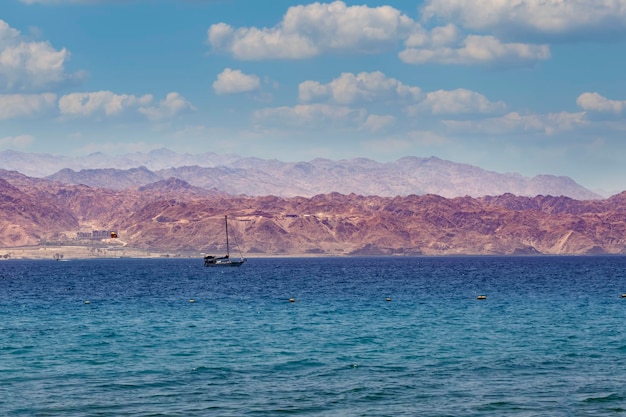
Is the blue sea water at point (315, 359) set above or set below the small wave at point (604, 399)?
above

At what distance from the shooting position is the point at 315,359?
5866 cm

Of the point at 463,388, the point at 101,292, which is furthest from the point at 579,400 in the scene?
the point at 101,292

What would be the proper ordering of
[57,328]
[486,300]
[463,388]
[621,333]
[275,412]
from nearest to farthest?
[275,412], [463,388], [621,333], [57,328], [486,300]

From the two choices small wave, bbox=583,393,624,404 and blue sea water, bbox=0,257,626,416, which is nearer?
blue sea water, bbox=0,257,626,416

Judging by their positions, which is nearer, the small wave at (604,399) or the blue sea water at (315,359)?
the blue sea water at (315,359)

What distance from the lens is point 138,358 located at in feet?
195

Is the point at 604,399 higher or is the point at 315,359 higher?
the point at 315,359

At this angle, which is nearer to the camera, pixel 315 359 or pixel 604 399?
pixel 604 399

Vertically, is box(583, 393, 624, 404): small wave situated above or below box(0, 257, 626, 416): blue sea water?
below

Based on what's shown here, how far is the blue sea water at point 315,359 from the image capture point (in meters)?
43.8

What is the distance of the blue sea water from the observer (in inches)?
1722

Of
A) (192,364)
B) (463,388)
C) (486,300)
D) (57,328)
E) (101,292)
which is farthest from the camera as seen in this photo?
(101,292)

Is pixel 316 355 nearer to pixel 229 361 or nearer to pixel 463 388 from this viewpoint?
pixel 229 361

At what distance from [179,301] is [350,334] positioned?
49.8 metres
